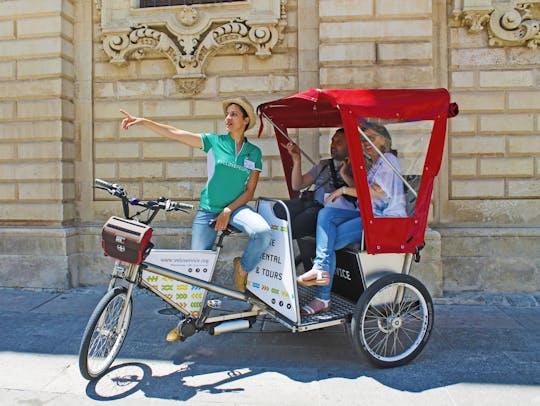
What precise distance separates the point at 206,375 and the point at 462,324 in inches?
116

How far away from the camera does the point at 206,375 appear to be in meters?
3.94

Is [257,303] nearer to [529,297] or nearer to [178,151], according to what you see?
[178,151]

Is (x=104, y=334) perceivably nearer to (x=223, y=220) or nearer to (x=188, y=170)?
(x=223, y=220)

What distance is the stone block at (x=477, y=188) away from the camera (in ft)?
22.4

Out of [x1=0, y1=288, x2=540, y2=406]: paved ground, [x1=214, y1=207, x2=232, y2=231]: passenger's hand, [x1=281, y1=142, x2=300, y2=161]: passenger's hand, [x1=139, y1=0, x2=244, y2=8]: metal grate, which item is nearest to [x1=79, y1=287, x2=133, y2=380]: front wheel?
[x1=0, y1=288, x2=540, y2=406]: paved ground

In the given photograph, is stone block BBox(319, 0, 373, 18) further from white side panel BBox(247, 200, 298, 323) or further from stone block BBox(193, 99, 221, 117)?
white side panel BBox(247, 200, 298, 323)

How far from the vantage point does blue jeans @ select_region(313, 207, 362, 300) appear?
164 inches

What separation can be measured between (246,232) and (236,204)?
0.30 m

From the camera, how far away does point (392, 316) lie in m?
4.17

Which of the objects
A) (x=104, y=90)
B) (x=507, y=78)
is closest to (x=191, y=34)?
(x=104, y=90)

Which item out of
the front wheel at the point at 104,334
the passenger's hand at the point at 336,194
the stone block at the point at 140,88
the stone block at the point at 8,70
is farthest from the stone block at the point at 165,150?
the front wheel at the point at 104,334

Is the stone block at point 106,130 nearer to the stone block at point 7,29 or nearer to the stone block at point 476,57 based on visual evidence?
the stone block at point 7,29

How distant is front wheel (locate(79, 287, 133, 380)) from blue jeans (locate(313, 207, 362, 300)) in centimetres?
160

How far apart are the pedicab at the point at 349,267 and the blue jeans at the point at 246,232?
10 centimetres
